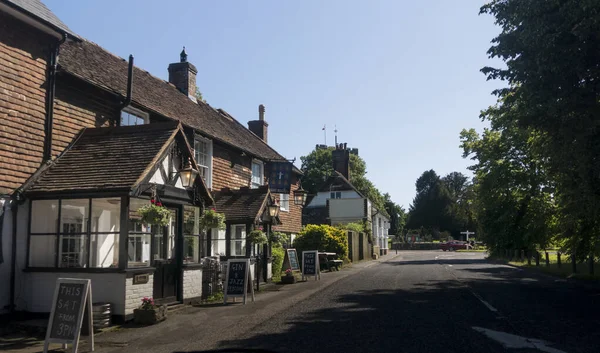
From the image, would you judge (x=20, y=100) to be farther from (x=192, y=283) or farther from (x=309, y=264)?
(x=309, y=264)

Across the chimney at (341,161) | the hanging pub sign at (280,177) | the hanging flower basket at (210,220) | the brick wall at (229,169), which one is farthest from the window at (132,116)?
the chimney at (341,161)

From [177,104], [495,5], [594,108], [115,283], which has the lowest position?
[115,283]

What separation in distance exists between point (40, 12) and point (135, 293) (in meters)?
6.86

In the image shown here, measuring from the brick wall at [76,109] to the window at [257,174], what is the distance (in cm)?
994

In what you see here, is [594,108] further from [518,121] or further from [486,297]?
[486,297]

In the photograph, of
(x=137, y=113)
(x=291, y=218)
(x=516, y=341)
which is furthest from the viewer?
(x=291, y=218)

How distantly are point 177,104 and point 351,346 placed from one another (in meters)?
14.1

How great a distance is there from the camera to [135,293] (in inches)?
429

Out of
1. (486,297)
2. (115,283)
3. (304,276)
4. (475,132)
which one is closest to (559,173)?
(486,297)

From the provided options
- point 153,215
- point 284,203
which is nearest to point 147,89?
point 153,215

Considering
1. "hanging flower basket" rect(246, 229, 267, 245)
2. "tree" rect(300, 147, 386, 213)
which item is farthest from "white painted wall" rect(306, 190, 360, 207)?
"hanging flower basket" rect(246, 229, 267, 245)

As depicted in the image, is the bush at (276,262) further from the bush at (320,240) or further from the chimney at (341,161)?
the chimney at (341,161)

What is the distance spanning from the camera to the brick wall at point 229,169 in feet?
64.1

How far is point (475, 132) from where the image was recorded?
131ft
